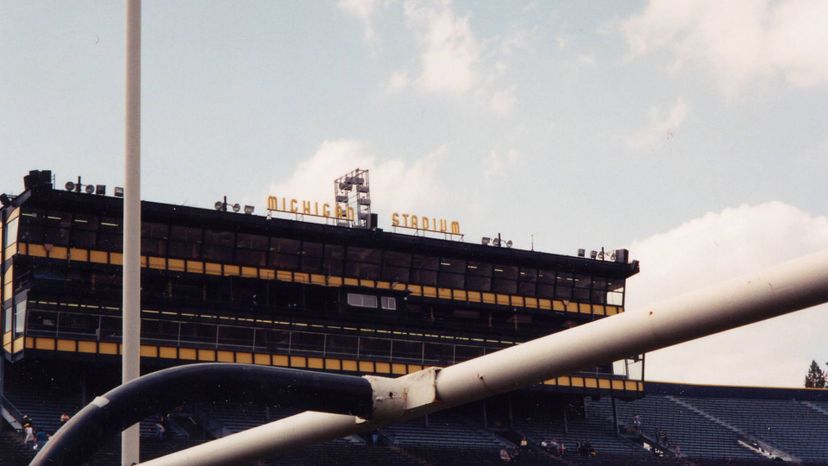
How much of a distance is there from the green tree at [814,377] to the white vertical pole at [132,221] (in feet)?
447

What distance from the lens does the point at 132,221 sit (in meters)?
9.02

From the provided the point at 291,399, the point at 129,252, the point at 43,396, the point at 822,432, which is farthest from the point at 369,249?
the point at 291,399

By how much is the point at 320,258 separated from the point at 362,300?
10.9ft

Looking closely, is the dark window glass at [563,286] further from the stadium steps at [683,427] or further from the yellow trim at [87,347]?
the yellow trim at [87,347]

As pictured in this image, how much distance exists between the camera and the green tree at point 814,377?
5363 inches

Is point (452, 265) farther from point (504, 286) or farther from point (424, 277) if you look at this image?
point (504, 286)

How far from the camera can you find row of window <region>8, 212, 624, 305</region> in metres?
53.9

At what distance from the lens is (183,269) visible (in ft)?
184

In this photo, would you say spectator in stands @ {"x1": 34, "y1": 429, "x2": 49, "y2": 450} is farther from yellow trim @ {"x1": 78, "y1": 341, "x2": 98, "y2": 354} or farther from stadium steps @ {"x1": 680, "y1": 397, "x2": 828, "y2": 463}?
stadium steps @ {"x1": 680, "y1": 397, "x2": 828, "y2": 463}

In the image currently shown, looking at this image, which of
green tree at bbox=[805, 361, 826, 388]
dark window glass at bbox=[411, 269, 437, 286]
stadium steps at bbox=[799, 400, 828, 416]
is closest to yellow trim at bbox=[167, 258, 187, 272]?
dark window glass at bbox=[411, 269, 437, 286]

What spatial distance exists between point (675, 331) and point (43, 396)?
172ft

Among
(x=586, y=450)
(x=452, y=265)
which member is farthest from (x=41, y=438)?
(x=586, y=450)

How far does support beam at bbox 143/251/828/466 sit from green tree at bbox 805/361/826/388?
13920 cm

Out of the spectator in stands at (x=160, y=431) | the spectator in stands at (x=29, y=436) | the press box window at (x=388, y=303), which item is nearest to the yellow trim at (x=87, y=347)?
the spectator in stands at (x=160, y=431)
